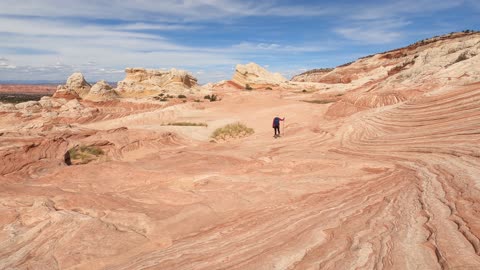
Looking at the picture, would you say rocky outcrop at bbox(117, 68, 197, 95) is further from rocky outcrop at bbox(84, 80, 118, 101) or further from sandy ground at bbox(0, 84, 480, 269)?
sandy ground at bbox(0, 84, 480, 269)

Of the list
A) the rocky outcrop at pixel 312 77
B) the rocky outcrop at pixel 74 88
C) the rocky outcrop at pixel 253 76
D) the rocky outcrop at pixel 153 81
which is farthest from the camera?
the rocky outcrop at pixel 312 77

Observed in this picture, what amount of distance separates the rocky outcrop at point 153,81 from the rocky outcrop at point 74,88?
7.31 metres

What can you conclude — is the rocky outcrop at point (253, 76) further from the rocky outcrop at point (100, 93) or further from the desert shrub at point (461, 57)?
the desert shrub at point (461, 57)

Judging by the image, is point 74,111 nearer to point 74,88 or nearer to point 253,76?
point 74,88

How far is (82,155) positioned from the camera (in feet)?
47.2

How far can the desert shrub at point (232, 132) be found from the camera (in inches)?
828

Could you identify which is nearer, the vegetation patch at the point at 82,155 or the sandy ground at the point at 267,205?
the sandy ground at the point at 267,205

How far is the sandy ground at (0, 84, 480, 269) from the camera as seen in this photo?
15.8 feet

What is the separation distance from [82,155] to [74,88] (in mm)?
33791

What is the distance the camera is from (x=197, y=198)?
7.65m

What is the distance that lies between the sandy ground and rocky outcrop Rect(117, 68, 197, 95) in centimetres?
4210

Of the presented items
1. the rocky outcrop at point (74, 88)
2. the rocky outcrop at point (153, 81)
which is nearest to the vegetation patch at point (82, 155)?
the rocky outcrop at point (74, 88)

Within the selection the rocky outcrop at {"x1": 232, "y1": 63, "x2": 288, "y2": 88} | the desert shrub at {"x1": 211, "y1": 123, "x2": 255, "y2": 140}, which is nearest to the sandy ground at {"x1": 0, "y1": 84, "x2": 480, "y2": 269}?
the desert shrub at {"x1": 211, "y1": 123, "x2": 255, "y2": 140}

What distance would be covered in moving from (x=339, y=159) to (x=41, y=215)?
7.58 metres
